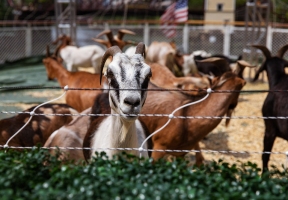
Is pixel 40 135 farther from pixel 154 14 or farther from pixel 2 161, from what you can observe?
pixel 154 14

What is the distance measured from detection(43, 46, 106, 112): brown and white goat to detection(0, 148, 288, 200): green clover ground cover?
486 centimetres

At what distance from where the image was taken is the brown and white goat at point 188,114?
21.8 ft

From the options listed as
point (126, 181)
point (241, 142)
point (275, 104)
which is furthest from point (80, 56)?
point (126, 181)

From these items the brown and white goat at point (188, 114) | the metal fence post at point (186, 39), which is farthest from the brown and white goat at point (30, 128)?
the metal fence post at point (186, 39)

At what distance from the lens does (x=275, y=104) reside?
23.3ft

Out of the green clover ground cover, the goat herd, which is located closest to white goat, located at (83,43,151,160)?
the goat herd

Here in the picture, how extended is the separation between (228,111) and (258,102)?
583 centimetres

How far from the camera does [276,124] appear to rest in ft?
23.2

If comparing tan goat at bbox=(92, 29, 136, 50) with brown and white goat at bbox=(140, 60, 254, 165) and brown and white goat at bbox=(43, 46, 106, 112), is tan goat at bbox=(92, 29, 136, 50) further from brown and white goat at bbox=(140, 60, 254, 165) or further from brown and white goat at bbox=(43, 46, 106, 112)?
brown and white goat at bbox=(140, 60, 254, 165)

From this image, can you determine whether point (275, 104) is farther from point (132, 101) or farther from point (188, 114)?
point (132, 101)

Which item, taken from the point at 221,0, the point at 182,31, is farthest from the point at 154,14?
the point at 182,31

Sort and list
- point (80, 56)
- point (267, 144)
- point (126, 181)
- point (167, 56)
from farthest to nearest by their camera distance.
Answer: point (80, 56)
point (167, 56)
point (267, 144)
point (126, 181)

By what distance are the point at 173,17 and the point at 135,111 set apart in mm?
16635

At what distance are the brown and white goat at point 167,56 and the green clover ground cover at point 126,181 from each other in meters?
10.8
